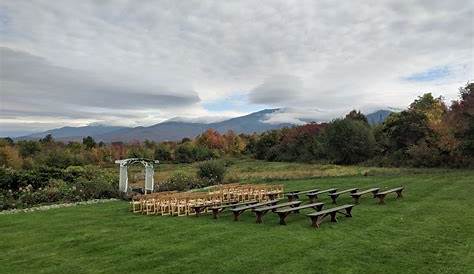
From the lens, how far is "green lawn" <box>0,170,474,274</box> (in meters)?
9.38

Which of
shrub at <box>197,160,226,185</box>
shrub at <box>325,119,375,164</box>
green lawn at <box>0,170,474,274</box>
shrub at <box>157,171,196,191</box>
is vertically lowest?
green lawn at <box>0,170,474,274</box>

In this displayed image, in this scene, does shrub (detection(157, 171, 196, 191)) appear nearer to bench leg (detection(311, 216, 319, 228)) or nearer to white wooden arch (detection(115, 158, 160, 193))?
white wooden arch (detection(115, 158, 160, 193))

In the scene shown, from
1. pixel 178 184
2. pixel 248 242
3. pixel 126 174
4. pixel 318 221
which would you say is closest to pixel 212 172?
pixel 178 184

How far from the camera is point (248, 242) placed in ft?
37.8

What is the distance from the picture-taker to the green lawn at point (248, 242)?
30.8ft

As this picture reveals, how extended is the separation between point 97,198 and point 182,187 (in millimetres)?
5714

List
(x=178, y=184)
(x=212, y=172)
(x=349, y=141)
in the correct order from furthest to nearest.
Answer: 1. (x=349, y=141)
2. (x=212, y=172)
3. (x=178, y=184)

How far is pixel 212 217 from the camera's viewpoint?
52.9 ft

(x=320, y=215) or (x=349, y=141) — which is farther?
(x=349, y=141)

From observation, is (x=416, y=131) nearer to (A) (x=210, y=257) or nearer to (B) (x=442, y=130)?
(B) (x=442, y=130)

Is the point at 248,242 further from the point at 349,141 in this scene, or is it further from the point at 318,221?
the point at 349,141

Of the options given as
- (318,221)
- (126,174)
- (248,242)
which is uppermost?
(126,174)

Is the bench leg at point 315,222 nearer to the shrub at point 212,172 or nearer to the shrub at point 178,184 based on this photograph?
the shrub at point 178,184

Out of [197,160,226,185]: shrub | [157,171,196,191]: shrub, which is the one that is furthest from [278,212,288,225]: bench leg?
[197,160,226,185]: shrub
